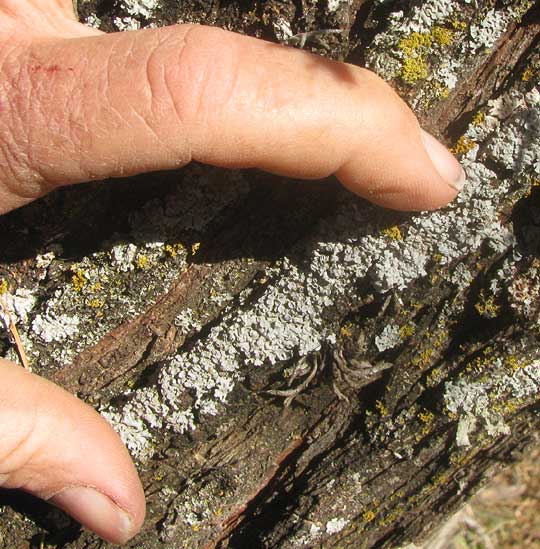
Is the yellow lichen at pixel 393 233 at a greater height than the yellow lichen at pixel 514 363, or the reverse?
the yellow lichen at pixel 393 233

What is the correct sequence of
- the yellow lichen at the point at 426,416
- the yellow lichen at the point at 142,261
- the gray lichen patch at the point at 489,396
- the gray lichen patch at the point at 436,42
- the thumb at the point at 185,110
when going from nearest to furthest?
the thumb at the point at 185,110 → the gray lichen patch at the point at 436,42 → the yellow lichen at the point at 142,261 → the gray lichen patch at the point at 489,396 → the yellow lichen at the point at 426,416

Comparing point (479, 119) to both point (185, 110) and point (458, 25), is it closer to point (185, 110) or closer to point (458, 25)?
point (458, 25)

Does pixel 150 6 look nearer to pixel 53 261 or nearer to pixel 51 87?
pixel 51 87

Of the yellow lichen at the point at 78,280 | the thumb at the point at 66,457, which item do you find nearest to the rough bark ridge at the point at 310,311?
the yellow lichen at the point at 78,280

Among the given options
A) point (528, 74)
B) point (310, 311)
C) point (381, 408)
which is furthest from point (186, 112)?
point (381, 408)

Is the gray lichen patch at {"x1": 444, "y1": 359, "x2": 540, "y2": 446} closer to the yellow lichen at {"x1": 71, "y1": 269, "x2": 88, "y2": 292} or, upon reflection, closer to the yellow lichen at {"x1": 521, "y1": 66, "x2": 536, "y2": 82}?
the yellow lichen at {"x1": 521, "y1": 66, "x2": 536, "y2": 82}

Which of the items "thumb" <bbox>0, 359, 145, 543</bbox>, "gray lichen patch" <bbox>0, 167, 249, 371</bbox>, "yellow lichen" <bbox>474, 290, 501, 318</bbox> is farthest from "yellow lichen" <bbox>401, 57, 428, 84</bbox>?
"thumb" <bbox>0, 359, 145, 543</bbox>

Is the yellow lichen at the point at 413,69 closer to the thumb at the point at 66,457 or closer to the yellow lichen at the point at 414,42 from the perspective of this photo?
the yellow lichen at the point at 414,42

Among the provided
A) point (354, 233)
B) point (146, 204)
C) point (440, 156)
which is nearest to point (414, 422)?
point (354, 233)
